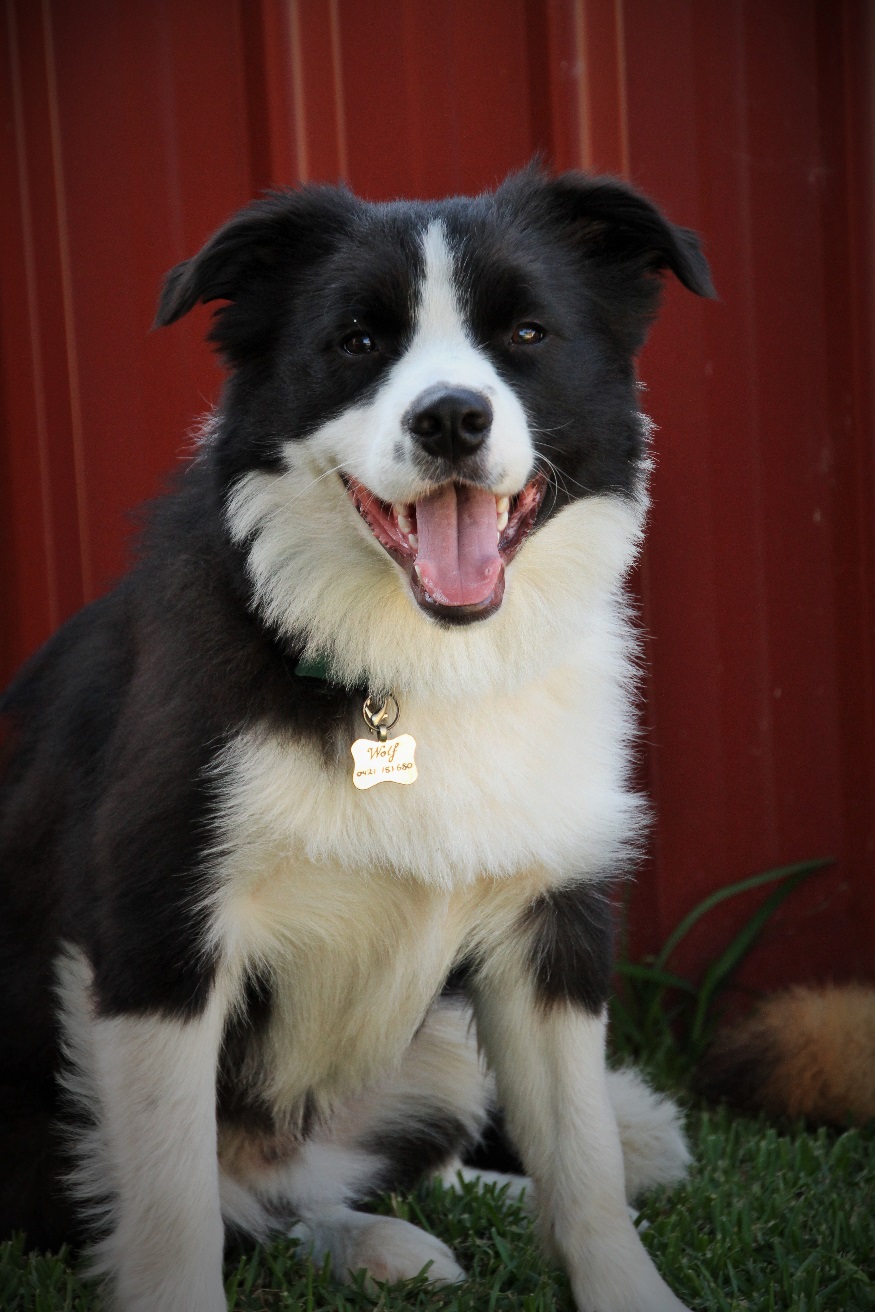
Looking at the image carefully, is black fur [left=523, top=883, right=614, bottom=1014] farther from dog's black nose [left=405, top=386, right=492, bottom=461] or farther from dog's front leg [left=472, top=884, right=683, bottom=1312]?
dog's black nose [left=405, top=386, right=492, bottom=461]

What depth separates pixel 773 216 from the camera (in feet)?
11.9

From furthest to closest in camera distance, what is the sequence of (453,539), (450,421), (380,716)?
(380,716), (453,539), (450,421)

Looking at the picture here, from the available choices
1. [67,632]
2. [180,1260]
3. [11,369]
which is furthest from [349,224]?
[180,1260]

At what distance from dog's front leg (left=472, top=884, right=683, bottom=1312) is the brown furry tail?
864 mm

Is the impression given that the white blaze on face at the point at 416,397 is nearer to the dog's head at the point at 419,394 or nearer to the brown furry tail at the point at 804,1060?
the dog's head at the point at 419,394

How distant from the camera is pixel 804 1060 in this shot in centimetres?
313

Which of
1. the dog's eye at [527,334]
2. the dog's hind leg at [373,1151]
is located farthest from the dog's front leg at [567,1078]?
the dog's eye at [527,334]

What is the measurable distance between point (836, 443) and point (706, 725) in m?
0.85

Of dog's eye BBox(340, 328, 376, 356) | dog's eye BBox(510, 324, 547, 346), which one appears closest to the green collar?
dog's eye BBox(340, 328, 376, 356)

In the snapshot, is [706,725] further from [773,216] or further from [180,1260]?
[180,1260]

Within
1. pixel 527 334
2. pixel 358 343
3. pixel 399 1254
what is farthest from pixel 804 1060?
pixel 358 343

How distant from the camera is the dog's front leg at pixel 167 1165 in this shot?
7.11 feet

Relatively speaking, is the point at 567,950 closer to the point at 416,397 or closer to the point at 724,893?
the point at 416,397

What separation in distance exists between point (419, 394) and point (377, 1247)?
156cm
